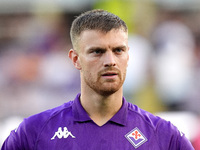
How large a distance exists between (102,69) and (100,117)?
16.6 inches

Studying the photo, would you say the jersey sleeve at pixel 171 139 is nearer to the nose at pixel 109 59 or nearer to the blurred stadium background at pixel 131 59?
the nose at pixel 109 59

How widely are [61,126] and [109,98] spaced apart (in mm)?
433

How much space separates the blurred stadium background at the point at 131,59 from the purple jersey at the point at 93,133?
4351mm

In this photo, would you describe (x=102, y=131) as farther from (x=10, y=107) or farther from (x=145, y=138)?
(x=10, y=107)

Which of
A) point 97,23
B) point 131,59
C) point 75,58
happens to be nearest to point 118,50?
point 97,23

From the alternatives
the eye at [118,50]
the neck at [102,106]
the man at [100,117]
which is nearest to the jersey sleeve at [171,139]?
the man at [100,117]

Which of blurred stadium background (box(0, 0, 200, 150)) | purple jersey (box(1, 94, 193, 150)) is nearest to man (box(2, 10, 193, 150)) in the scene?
purple jersey (box(1, 94, 193, 150))

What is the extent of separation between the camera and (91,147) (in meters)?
4.10

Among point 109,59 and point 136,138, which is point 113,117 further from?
point 109,59

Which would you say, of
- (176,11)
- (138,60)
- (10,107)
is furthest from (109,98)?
(176,11)

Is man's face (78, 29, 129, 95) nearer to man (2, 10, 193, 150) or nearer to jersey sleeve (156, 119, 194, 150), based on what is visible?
man (2, 10, 193, 150)

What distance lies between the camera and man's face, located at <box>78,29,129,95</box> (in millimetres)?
4082

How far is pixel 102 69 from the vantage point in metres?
4.11

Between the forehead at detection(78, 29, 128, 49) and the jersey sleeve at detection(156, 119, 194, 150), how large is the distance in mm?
725
